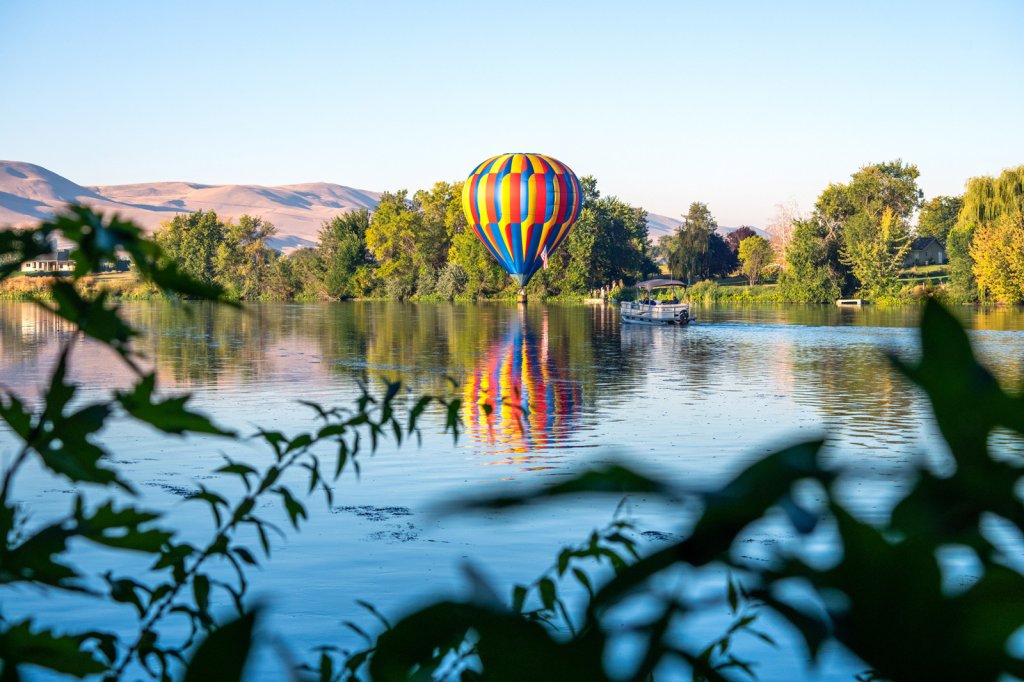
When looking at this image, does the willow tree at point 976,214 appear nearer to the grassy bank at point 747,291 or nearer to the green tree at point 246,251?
the grassy bank at point 747,291

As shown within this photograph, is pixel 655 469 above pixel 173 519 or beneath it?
above

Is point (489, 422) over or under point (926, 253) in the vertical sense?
under

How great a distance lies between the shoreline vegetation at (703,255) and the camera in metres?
70.3

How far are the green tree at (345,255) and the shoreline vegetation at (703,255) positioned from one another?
5.4 inches

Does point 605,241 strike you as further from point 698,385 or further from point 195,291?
point 195,291

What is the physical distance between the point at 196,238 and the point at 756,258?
65953 millimetres

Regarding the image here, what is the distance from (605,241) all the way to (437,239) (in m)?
18.0

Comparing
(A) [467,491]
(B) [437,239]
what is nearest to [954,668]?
(A) [467,491]

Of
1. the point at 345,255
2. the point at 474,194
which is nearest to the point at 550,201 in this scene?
the point at 474,194

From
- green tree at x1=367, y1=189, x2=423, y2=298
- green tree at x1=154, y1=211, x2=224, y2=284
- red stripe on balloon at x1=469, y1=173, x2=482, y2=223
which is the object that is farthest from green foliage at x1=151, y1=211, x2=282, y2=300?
red stripe on balloon at x1=469, y1=173, x2=482, y2=223

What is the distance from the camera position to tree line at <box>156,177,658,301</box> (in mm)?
89188

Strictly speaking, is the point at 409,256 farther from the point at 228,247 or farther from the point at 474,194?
the point at 474,194

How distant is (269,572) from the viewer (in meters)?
9.04

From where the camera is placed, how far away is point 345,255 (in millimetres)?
101625
